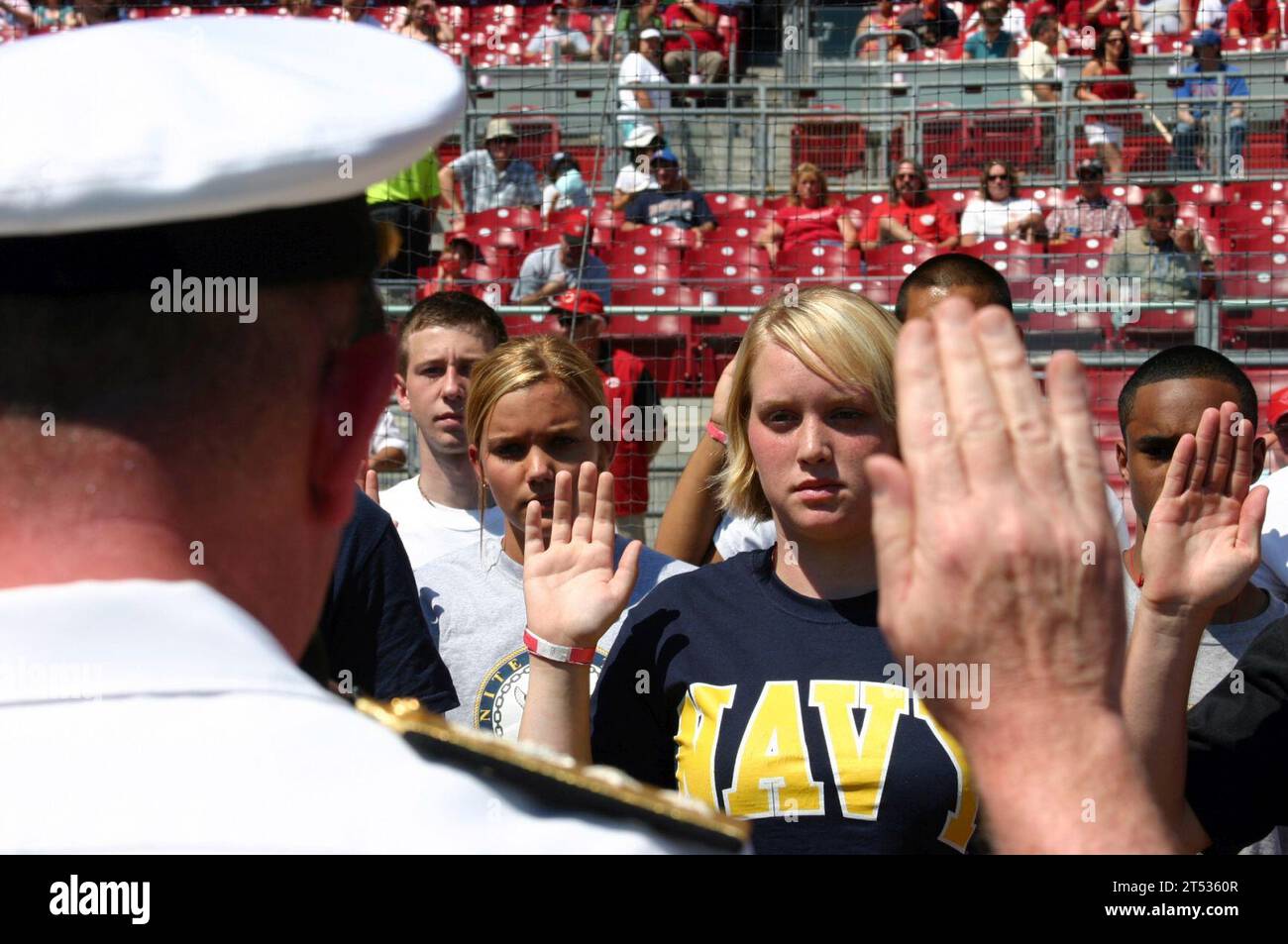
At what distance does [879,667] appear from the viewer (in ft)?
8.12

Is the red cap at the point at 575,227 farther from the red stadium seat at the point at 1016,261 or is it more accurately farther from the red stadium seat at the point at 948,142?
the red stadium seat at the point at 948,142

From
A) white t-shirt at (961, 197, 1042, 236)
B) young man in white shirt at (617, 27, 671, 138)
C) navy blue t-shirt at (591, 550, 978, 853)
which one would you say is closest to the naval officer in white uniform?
navy blue t-shirt at (591, 550, 978, 853)

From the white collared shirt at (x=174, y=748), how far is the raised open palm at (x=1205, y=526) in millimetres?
1621

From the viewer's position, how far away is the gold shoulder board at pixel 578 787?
98 centimetres

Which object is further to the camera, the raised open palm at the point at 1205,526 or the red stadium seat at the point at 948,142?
the red stadium seat at the point at 948,142

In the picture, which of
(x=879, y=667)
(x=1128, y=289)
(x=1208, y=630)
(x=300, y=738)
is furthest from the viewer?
(x=1128, y=289)

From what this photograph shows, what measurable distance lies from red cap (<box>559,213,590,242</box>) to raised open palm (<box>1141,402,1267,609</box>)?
287 inches

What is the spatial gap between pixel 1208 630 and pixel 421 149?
95.6 inches

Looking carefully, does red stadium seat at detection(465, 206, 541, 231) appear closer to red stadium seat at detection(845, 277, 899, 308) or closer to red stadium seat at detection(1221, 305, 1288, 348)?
red stadium seat at detection(845, 277, 899, 308)

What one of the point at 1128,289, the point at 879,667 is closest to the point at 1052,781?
the point at 879,667

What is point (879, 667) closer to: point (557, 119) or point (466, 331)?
point (466, 331)

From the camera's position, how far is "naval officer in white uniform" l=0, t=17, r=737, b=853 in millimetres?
886

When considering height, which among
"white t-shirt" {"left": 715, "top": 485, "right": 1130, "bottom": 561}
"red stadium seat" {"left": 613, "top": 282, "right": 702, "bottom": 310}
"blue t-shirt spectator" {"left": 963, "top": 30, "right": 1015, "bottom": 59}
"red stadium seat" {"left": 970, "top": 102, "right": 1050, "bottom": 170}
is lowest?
"white t-shirt" {"left": 715, "top": 485, "right": 1130, "bottom": 561}

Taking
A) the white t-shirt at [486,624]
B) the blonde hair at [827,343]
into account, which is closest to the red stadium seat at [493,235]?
the white t-shirt at [486,624]
